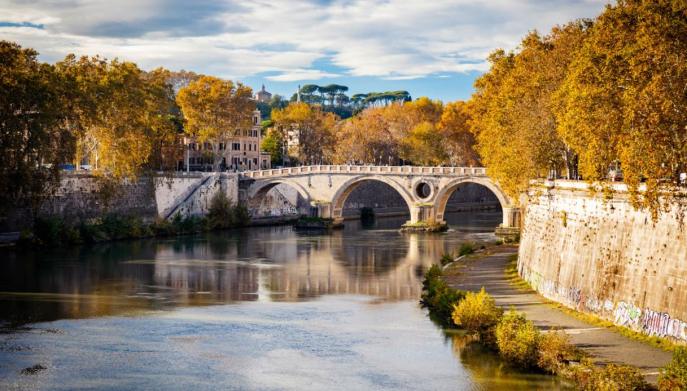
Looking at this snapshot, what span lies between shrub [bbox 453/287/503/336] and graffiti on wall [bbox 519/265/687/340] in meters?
3.16

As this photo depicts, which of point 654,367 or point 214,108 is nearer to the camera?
point 654,367

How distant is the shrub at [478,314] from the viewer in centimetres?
3155

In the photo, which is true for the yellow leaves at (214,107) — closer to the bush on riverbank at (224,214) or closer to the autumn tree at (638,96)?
the bush on riverbank at (224,214)

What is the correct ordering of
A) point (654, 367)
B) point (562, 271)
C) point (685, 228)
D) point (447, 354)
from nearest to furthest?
point (654, 367) < point (685, 228) < point (447, 354) < point (562, 271)

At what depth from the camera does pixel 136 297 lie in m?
41.4

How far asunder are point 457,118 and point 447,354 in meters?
70.5

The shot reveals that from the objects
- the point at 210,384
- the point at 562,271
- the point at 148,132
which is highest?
the point at 148,132

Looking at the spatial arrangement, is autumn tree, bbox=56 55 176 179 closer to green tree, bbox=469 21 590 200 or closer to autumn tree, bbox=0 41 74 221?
autumn tree, bbox=0 41 74 221

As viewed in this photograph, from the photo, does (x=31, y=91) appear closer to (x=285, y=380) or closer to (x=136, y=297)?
(x=136, y=297)

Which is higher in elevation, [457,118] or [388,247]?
[457,118]

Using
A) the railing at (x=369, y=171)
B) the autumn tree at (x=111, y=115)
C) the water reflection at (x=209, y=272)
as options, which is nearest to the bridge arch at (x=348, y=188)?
the railing at (x=369, y=171)

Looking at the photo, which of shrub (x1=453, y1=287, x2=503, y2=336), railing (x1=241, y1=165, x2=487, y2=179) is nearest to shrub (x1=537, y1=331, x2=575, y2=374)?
shrub (x1=453, y1=287, x2=503, y2=336)

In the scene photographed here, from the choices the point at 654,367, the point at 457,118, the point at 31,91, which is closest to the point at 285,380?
the point at 654,367

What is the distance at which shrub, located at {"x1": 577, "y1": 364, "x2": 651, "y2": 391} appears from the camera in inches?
889
